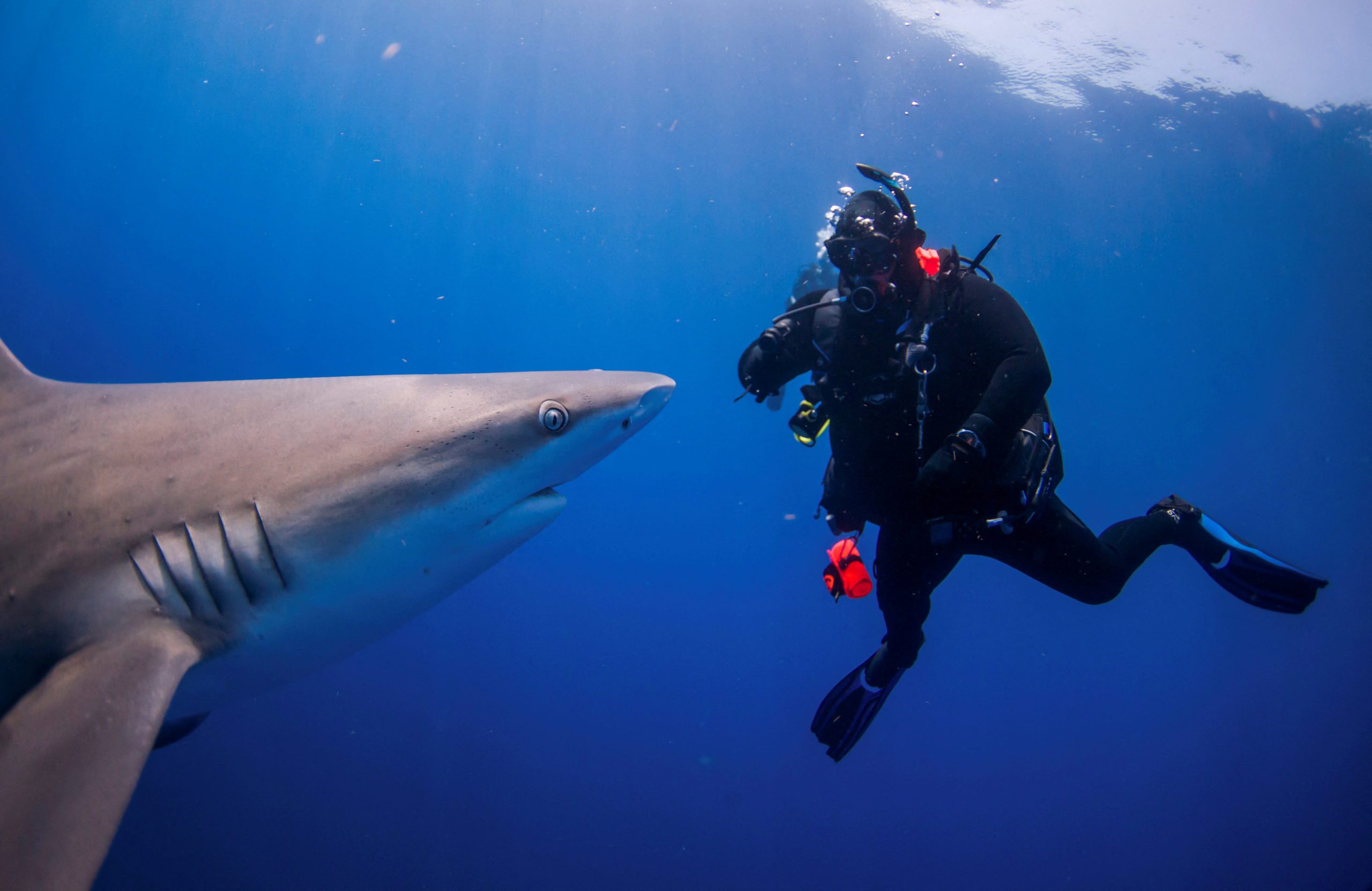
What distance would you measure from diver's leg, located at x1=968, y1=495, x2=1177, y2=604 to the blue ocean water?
37.0 ft

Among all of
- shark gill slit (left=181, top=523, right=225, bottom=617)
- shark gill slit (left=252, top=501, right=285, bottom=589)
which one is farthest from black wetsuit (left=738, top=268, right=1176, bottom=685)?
shark gill slit (left=181, top=523, right=225, bottom=617)

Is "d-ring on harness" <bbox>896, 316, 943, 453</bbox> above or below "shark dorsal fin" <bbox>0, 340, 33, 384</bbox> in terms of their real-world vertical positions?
above

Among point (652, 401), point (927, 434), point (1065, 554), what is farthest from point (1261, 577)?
point (652, 401)

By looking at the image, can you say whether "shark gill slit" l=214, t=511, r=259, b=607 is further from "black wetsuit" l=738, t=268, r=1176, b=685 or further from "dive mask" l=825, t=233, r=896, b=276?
"dive mask" l=825, t=233, r=896, b=276

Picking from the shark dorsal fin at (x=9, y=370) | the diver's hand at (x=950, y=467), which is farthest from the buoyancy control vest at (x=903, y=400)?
the shark dorsal fin at (x=9, y=370)

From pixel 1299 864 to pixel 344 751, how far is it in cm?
2563

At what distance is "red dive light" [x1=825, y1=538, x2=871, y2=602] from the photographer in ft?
12.2

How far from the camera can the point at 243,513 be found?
6.02 ft

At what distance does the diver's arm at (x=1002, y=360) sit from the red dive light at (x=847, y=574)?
3.95ft

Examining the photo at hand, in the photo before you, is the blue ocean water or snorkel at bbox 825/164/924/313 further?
the blue ocean water

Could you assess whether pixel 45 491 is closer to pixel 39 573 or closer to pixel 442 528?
pixel 39 573

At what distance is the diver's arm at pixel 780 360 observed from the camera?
3711 mm

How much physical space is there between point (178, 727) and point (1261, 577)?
23.0 feet

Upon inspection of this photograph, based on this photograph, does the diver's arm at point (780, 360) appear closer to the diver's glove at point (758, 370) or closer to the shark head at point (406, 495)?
the diver's glove at point (758, 370)
